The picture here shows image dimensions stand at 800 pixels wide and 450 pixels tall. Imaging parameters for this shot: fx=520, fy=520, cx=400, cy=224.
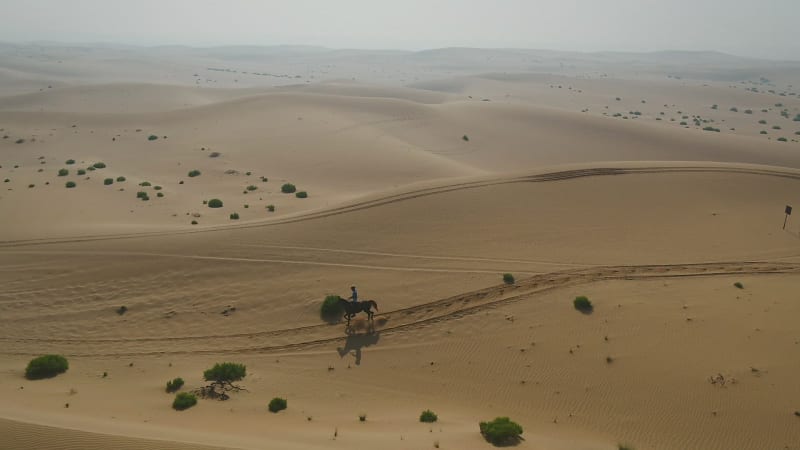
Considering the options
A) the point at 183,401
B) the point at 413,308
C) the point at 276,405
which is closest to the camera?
the point at 183,401

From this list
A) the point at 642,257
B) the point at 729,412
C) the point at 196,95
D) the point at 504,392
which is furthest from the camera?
the point at 196,95

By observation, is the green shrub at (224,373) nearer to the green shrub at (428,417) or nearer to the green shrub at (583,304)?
the green shrub at (428,417)

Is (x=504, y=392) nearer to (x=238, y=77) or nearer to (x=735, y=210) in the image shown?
(x=735, y=210)

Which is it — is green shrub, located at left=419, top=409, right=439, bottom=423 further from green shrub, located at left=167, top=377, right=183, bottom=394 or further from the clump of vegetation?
green shrub, located at left=167, top=377, right=183, bottom=394

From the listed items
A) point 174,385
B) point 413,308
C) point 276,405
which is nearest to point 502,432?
point 276,405

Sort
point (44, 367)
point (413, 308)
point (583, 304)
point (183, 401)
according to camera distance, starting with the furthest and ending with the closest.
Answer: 1. point (413, 308)
2. point (583, 304)
3. point (44, 367)
4. point (183, 401)

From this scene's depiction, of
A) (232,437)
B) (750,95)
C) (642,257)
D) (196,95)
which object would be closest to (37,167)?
(232,437)

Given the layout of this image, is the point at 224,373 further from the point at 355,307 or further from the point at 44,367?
the point at 44,367
